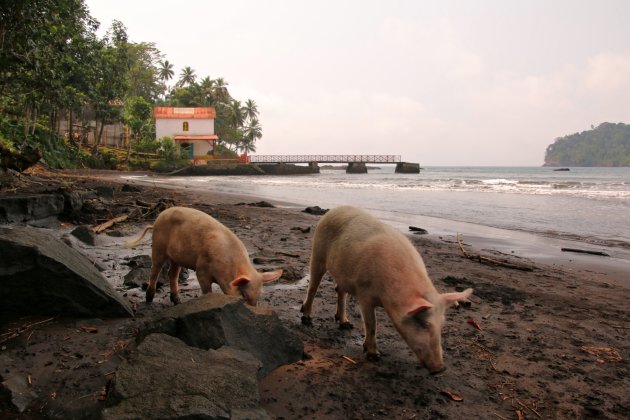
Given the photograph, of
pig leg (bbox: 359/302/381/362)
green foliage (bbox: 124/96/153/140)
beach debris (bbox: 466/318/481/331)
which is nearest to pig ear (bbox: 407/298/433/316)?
pig leg (bbox: 359/302/381/362)

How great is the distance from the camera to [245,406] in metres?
3.05

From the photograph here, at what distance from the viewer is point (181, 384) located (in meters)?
3.04

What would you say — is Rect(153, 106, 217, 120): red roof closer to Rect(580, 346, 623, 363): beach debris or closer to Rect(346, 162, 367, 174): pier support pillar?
Rect(346, 162, 367, 174): pier support pillar

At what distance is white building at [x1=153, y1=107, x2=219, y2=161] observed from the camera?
69438mm

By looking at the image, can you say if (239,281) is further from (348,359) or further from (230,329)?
(348,359)

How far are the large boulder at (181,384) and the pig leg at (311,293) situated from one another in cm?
200

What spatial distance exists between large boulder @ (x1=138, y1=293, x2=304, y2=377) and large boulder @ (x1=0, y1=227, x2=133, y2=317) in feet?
3.95

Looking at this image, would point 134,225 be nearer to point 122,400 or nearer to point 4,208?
point 4,208

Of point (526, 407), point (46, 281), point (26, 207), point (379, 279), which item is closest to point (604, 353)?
point (526, 407)

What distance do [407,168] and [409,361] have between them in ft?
329

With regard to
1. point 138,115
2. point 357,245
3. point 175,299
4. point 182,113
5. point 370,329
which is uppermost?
point 182,113

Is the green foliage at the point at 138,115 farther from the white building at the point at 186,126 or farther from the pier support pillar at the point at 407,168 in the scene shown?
the pier support pillar at the point at 407,168

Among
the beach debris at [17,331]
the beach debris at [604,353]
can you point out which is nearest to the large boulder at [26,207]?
the beach debris at [17,331]

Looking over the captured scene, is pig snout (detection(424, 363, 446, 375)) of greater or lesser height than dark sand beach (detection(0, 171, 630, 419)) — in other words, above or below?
above
